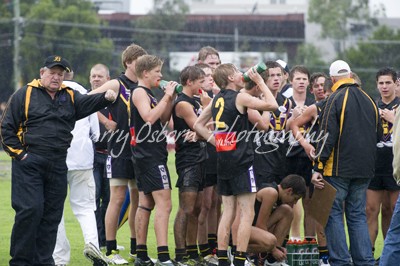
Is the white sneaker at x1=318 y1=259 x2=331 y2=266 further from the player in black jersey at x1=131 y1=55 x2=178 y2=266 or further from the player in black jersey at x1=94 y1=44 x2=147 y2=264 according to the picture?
the player in black jersey at x1=94 y1=44 x2=147 y2=264

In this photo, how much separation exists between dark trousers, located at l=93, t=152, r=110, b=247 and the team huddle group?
1.11 m

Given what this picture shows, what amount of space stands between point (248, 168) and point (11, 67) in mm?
37051

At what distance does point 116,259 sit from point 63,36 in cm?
4011

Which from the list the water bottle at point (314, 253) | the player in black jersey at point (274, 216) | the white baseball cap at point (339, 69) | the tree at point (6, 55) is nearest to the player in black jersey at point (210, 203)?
the player in black jersey at point (274, 216)

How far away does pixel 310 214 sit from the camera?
941cm

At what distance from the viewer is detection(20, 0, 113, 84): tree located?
46875mm

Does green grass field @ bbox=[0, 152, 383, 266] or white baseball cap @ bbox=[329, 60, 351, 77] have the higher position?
white baseball cap @ bbox=[329, 60, 351, 77]

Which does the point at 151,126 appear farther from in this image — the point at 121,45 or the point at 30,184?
the point at 121,45

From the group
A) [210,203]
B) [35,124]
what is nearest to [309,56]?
[210,203]

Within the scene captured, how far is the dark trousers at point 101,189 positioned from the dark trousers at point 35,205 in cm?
268

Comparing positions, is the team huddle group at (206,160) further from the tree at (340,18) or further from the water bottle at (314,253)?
the tree at (340,18)

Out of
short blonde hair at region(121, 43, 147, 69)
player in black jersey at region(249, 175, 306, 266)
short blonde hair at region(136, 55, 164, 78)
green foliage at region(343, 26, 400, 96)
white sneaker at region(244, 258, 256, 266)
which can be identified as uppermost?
green foliage at region(343, 26, 400, 96)

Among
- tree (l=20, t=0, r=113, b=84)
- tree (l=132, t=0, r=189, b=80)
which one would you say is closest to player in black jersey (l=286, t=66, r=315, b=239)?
tree (l=20, t=0, r=113, b=84)

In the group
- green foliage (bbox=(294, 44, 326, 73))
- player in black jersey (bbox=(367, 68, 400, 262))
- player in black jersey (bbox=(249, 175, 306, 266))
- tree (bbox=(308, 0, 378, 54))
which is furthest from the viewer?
tree (bbox=(308, 0, 378, 54))
